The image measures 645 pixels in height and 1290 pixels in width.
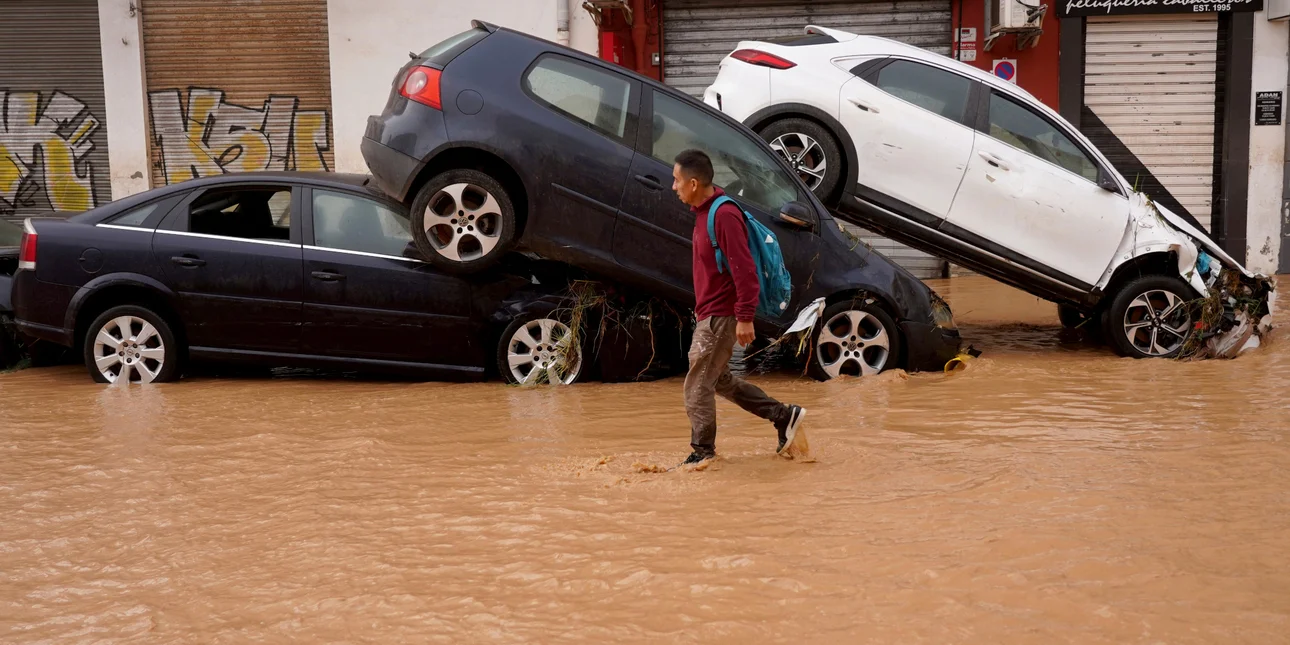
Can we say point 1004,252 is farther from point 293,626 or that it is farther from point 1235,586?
point 293,626

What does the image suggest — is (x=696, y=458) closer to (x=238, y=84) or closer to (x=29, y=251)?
(x=29, y=251)

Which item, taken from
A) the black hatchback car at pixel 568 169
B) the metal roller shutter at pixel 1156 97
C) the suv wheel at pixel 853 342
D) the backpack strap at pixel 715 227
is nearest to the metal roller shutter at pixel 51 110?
the black hatchback car at pixel 568 169

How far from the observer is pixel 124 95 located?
14.0 metres

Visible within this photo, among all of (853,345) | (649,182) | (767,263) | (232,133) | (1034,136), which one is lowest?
(853,345)

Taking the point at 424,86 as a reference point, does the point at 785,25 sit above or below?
above

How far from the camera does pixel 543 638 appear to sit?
332 cm

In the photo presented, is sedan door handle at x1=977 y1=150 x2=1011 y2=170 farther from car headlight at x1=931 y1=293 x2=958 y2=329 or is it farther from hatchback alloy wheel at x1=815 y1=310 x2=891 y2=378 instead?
hatchback alloy wheel at x1=815 y1=310 x2=891 y2=378

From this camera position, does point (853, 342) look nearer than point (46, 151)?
Yes

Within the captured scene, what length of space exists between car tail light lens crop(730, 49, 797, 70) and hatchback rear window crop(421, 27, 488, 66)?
1929 millimetres

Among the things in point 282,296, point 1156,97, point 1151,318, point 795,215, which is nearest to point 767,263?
point 795,215

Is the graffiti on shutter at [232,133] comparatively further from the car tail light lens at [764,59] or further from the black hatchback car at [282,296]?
the car tail light lens at [764,59]

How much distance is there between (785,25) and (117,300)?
9.00 m

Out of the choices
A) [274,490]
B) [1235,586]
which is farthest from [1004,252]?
[274,490]

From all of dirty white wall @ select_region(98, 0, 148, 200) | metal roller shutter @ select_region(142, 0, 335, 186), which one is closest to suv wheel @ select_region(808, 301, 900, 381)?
metal roller shutter @ select_region(142, 0, 335, 186)
